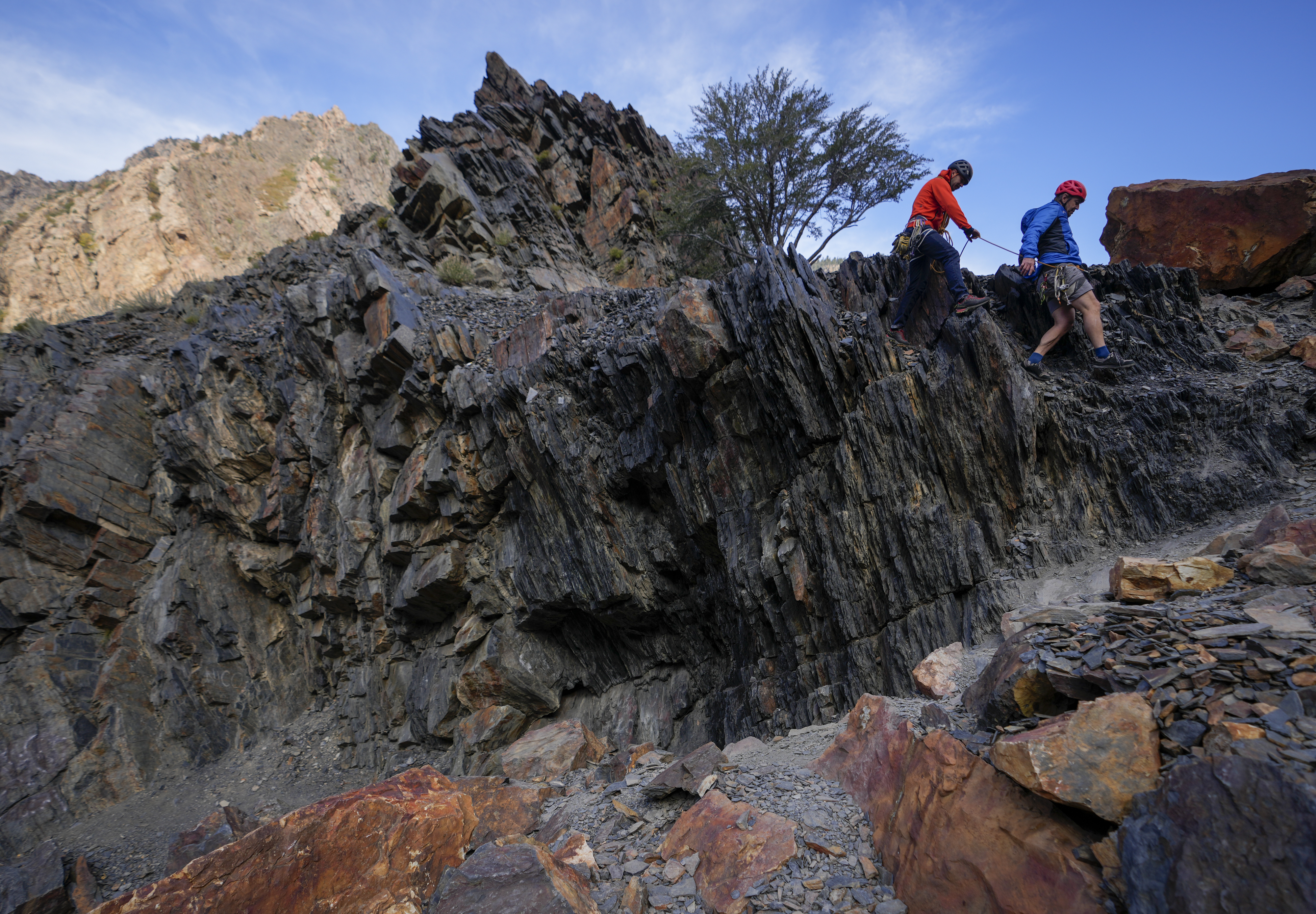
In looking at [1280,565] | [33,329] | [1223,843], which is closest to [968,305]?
[1280,565]

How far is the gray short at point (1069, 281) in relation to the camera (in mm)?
7559

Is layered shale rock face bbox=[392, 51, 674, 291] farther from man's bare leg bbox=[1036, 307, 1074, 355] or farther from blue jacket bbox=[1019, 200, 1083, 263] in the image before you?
man's bare leg bbox=[1036, 307, 1074, 355]

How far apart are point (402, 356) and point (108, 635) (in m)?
14.7

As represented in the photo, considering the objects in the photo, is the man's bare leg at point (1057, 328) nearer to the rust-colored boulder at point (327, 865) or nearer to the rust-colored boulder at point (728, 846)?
the rust-colored boulder at point (728, 846)

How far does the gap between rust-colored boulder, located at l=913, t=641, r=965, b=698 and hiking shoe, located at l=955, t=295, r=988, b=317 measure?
5.22m

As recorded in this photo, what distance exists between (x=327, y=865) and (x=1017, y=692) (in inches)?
206

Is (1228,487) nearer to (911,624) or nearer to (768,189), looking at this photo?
(911,624)

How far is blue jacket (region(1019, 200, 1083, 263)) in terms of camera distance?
7770 millimetres

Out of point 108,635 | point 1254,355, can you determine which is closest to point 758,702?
point 1254,355

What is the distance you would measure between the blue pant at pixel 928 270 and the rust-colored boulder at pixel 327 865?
9.24 m

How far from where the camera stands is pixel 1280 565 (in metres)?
4.10

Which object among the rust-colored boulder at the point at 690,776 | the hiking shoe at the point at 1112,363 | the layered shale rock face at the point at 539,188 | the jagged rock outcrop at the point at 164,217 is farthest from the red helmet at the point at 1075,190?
the jagged rock outcrop at the point at 164,217

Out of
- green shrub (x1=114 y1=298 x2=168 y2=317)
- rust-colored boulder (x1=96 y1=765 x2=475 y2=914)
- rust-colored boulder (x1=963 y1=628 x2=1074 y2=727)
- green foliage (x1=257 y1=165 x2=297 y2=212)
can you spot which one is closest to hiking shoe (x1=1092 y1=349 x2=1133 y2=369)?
rust-colored boulder (x1=963 y1=628 x2=1074 y2=727)

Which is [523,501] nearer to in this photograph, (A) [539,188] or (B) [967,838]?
(B) [967,838]
